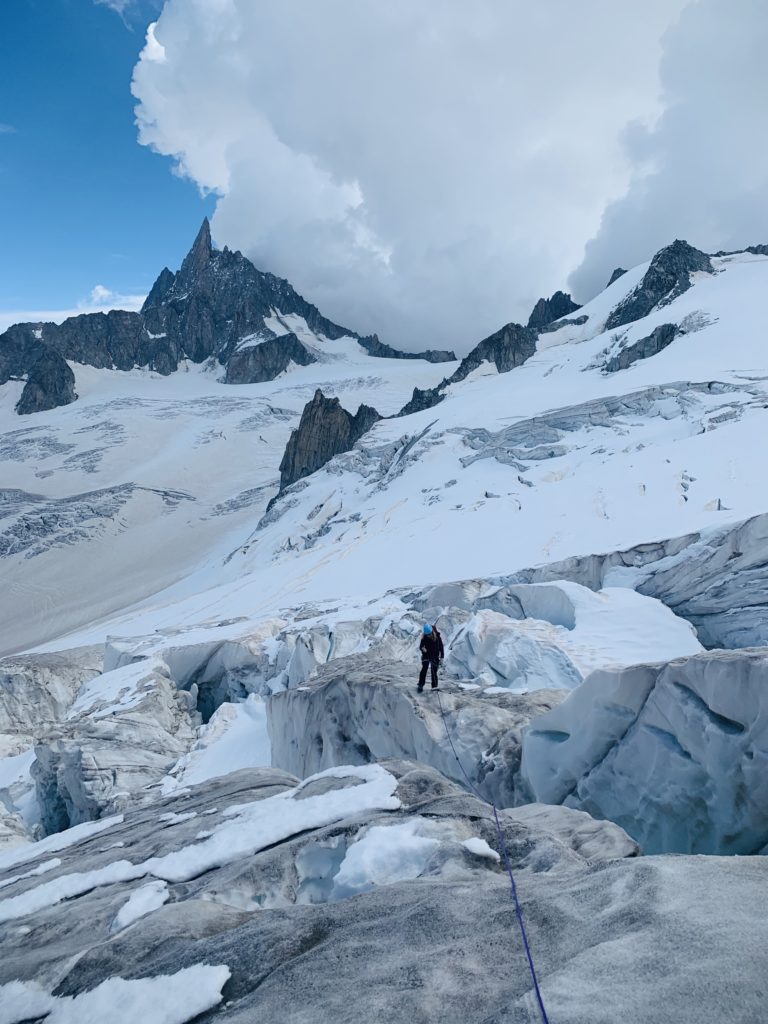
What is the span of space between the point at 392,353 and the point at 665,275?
11110 centimetres

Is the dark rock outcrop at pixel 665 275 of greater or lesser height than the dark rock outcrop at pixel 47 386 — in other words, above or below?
below

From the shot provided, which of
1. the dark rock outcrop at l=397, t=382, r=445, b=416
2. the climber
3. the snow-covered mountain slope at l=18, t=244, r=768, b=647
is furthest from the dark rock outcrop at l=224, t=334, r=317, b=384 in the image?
the climber

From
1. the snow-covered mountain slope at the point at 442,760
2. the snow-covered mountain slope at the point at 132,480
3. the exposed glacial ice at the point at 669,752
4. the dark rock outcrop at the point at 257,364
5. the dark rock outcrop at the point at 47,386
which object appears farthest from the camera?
the dark rock outcrop at the point at 257,364

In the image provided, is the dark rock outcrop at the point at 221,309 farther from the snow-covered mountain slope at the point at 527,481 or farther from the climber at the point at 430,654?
the climber at the point at 430,654

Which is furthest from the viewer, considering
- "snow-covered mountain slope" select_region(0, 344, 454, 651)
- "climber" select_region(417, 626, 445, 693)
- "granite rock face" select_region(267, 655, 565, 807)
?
"snow-covered mountain slope" select_region(0, 344, 454, 651)

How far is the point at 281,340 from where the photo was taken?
156125 millimetres

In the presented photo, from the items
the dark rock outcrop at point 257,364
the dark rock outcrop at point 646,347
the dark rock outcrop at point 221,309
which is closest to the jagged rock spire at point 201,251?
the dark rock outcrop at point 221,309

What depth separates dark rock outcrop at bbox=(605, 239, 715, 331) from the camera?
81.3 meters

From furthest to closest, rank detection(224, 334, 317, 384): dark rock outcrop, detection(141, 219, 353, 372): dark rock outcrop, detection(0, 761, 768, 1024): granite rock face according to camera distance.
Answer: detection(141, 219, 353, 372): dark rock outcrop, detection(224, 334, 317, 384): dark rock outcrop, detection(0, 761, 768, 1024): granite rock face

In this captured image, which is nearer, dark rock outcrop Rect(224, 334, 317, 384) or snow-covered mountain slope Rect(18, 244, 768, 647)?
snow-covered mountain slope Rect(18, 244, 768, 647)

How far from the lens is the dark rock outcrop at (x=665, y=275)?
8131 cm

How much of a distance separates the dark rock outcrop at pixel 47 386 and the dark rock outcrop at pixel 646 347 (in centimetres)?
11986

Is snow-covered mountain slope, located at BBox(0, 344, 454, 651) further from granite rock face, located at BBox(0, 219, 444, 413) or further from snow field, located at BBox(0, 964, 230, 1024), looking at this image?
snow field, located at BBox(0, 964, 230, 1024)

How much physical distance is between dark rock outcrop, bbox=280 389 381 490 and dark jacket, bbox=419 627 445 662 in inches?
2946
